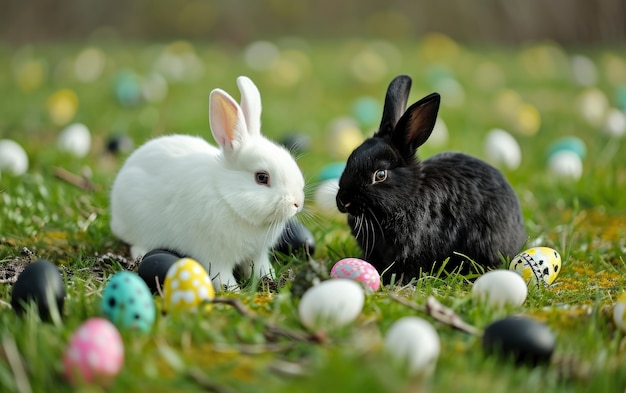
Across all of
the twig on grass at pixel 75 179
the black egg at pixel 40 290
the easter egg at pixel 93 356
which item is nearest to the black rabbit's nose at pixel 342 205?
the black egg at pixel 40 290

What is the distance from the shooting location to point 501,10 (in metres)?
11.1

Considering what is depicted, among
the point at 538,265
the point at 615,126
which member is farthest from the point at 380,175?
the point at 615,126

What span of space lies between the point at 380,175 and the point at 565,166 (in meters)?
2.08

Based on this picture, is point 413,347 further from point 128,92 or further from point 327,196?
point 128,92

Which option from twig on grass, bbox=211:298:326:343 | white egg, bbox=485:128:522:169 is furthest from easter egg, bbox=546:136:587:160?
twig on grass, bbox=211:298:326:343

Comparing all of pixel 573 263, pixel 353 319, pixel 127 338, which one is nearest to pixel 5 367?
pixel 127 338

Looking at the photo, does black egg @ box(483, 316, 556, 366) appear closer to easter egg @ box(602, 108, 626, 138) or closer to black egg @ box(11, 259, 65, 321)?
black egg @ box(11, 259, 65, 321)

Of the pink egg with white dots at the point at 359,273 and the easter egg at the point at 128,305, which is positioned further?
the pink egg with white dots at the point at 359,273

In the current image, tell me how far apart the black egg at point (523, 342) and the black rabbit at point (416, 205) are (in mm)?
896

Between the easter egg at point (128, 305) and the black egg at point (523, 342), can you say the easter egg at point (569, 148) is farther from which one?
the easter egg at point (128, 305)

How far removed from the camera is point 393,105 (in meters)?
3.16

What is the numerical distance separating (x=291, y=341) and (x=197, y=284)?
1.34 feet

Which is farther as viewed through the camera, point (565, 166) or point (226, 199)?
point (565, 166)

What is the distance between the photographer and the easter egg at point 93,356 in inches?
73.8
